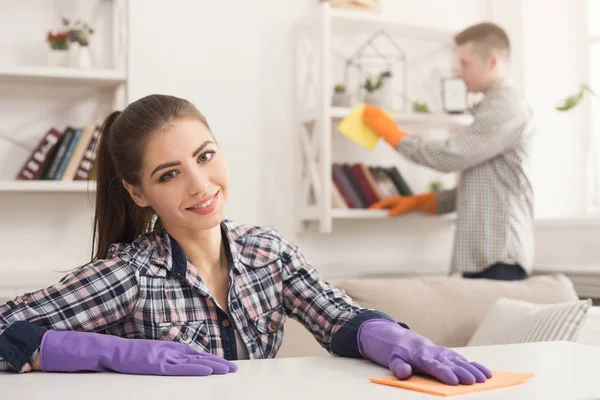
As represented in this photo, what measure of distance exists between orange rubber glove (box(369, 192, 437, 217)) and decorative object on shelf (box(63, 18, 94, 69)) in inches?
51.0

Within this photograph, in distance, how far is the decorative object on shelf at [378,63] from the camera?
11.5 ft

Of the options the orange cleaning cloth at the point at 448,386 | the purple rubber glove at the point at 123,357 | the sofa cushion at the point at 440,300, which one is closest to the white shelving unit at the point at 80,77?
the sofa cushion at the point at 440,300

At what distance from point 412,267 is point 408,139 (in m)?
0.78

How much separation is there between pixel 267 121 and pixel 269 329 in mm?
1954

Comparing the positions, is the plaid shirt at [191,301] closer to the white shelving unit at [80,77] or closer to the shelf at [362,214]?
the white shelving unit at [80,77]

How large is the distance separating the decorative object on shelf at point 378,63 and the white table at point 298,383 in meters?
2.30

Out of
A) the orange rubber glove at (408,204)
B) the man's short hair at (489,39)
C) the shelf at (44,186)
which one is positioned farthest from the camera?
the orange rubber glove at (408,204)

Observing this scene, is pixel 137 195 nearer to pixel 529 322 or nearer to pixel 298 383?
pixel 298 383

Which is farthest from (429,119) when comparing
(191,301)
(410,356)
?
(410,356)

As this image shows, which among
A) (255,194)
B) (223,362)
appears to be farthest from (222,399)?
(255,194)

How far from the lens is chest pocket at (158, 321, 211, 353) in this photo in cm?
135

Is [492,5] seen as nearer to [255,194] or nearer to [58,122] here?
[255,194]

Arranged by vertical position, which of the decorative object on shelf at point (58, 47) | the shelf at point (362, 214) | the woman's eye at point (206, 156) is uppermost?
the decorative object on shelf at point (58, 47)

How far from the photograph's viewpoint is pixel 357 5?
327 centimetres
